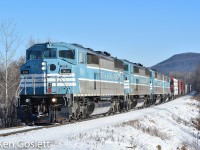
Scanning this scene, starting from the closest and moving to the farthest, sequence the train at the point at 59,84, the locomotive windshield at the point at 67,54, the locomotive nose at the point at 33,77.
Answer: the train at the point at 59,84
the locomotive nose at the point at 33,77
the locomotive windshield at the point at 67,54

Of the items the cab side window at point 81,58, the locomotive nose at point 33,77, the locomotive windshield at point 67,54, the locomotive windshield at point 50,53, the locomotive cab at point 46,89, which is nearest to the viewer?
the locomotive cab at point 46,89

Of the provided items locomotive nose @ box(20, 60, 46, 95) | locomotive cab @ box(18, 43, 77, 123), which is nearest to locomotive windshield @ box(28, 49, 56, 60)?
locomotive cab @ box(18, 43, 77, 123)

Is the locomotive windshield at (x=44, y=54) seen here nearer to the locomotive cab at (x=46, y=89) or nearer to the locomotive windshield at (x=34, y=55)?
the locomotive windshield at (x=34, y=55)

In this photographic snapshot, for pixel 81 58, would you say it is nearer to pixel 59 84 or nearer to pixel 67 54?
pixel 67 54

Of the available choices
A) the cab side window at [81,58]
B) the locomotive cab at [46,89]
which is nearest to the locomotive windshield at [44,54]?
the locomotive cab at [46,89]

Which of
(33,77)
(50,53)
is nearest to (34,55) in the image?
(50,53)

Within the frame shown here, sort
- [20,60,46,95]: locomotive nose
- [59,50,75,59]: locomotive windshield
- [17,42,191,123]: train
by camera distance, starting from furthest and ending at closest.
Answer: [59,50,75,59]: locomotive windshield → [20,60,46,95]: locomotive nose → [17,42,191,123]: train

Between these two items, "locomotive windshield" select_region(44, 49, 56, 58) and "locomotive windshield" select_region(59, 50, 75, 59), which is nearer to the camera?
"locomotive windshield" select_region(44, 49, 56, 58)

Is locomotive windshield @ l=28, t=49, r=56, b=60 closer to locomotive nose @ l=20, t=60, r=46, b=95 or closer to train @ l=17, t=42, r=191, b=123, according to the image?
train @ l=17, t=42, r=191, b=123

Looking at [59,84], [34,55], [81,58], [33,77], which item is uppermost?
[34,55]

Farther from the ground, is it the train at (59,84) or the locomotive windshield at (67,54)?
the locomotive windshield at (67,54)

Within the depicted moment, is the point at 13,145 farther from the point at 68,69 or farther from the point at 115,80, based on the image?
the point at 115,80

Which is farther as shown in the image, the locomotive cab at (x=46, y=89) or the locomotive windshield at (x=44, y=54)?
the locomotive windshield at (x=44, y=54)

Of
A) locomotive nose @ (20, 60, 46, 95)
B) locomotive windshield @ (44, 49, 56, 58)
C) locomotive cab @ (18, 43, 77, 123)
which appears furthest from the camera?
locomotive windshield @ (44, 49, 56, 58)
